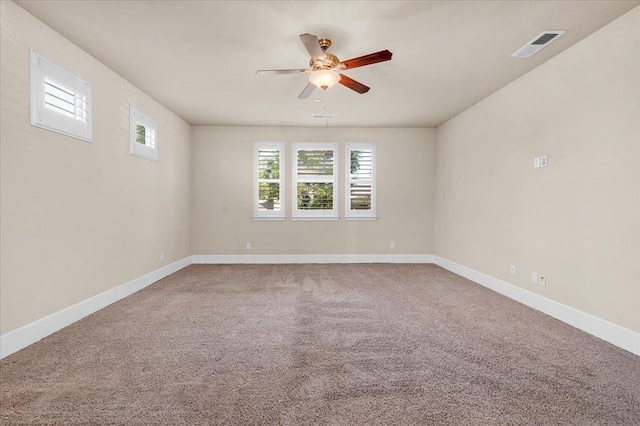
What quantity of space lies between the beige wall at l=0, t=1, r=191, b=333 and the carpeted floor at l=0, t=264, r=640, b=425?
17.9 inches

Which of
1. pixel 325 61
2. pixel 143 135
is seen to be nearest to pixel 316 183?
pixel 143 135

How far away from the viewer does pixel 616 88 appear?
2.64 metres

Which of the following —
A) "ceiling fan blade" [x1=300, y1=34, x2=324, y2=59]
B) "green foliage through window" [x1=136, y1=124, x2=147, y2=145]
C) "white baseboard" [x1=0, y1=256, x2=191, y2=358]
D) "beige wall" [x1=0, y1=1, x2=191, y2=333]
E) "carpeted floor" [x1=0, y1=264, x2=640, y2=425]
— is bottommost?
"carpeted floor" [x1=0, y1=264, x2=640, y2=425]

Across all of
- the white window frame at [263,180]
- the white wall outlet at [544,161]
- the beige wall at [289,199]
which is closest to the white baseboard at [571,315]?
the white wall outlet at [544,161]

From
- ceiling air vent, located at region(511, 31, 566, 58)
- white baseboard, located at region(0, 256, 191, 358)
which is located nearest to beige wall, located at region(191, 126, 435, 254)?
white baseboard, located at region(0, 256, 191, 358)

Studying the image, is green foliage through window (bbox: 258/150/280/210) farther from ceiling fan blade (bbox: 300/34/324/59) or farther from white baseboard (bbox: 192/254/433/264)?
ceiling fan blade (bbox: 300/34/324/59)

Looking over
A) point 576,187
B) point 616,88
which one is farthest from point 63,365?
point 616,88

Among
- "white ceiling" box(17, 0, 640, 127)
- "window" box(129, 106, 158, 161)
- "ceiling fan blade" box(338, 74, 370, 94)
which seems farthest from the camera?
"window" box(129, 106, 158, 161)

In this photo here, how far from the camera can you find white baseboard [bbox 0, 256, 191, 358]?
2371 mm

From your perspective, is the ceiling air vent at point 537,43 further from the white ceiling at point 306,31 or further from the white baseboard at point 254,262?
the white baseboard at point 254,262

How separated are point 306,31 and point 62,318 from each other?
3.56 metres

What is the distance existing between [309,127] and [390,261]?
3.27m

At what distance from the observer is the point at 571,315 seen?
3.05 m

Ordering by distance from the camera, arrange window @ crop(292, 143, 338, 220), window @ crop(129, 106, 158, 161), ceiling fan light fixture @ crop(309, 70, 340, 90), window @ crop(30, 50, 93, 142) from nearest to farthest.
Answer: window @ crop(30, 50, 93, 142)
ceiling fan light fixture @ crop(309, 70, 340, 90)
window @ crop(129, 106, 158, 161)
window @ crop(292, 143, 338, 220)
